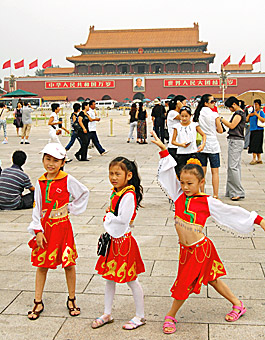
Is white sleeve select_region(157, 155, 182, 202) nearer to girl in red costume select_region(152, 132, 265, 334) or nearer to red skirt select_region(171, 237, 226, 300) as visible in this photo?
girl in red costume select_region(152, 132, 265, 334)

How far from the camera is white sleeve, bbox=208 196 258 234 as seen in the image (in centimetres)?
289

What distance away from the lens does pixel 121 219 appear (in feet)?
9.57

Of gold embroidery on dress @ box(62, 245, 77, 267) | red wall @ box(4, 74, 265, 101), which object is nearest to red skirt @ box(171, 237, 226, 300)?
gold embroidery on dress @ box(62, 245, 77, 267)

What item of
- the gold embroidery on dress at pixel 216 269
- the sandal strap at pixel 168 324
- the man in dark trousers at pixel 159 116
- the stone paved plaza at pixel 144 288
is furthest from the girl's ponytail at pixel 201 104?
the man in dark trousers at pixel 159 116

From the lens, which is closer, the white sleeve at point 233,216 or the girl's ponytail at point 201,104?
the white sleeve at point 233,216

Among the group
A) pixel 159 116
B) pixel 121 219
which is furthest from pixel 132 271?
pixel 159 116

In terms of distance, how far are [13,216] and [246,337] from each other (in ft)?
12.2

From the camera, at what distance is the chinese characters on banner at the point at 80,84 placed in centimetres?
5256

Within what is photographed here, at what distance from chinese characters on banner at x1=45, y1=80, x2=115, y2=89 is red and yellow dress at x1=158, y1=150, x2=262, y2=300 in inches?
1992

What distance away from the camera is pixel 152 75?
52.2 meters

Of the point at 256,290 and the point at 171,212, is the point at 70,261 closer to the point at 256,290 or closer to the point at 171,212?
the point at 256,290

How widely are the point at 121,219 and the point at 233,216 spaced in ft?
2.21

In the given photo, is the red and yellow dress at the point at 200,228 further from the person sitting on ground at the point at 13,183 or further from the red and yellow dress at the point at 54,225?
the person sitting on ground at the point at 13,183

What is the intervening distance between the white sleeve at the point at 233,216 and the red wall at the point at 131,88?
50.0 metres
